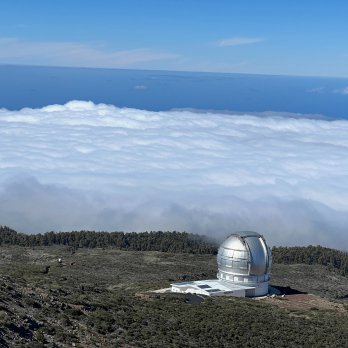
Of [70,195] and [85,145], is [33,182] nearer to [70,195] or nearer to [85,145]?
[70,195]

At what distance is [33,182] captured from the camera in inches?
4528

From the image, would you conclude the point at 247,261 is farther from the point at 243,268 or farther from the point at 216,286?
the point at 216,286

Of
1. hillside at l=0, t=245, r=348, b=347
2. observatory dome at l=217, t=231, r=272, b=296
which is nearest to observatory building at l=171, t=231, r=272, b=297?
observatory dome at l=217, t=231, r=272, b=296

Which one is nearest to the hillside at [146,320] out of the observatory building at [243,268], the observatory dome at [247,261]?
the observatory building at [243,268]

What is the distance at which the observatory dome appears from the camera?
129ft

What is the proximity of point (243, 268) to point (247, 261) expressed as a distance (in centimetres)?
58

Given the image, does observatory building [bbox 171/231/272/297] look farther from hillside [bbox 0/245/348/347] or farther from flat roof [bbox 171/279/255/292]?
hillside [bbox 0/245/348/347]

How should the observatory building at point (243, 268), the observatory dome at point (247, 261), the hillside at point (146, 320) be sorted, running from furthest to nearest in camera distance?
the observatory dome at point (247, 261) → the observatory building at point (243, 268) → the hillside at point (146, 320)

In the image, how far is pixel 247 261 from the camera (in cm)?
3931

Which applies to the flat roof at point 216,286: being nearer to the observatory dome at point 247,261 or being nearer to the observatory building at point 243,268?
the observatory building at point 243,268

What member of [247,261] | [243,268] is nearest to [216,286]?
[243,268]

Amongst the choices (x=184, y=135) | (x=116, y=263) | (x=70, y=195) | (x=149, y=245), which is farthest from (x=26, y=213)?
(x=184, y=135)

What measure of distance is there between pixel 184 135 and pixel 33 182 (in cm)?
7995

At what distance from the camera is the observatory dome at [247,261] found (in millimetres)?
39406
